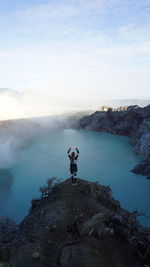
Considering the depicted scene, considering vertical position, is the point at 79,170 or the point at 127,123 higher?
the point at 127,123

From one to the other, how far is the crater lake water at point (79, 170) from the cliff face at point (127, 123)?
2.21 m

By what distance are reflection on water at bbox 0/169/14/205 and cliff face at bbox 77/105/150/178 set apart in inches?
897

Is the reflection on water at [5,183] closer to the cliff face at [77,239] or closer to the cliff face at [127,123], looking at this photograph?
the cliff face at [77,239]

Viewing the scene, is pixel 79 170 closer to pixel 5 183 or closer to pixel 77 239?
pixel 5 183

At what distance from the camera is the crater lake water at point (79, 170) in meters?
29.7

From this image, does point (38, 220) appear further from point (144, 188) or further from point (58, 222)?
point (144, 188)

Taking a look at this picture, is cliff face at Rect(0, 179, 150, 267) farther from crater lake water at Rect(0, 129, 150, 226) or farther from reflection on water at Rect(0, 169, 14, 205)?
reflection on water at Rect(0, 169, 14, 205)

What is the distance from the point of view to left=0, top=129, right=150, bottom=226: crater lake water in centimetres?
2966

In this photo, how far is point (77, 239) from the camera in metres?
12.7

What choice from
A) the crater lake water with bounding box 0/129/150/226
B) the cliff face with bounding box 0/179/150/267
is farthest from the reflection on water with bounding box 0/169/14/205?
the cliff face with bounding box 0/179/150/267

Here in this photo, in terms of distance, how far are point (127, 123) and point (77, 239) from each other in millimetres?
61006

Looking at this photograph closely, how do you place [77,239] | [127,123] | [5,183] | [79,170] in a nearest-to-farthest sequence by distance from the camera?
[77,239], [5,183], [79,170], [127,123]

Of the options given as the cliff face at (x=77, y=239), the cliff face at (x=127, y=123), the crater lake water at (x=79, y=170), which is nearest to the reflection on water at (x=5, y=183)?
the crater lake water at (x=79, y=170)

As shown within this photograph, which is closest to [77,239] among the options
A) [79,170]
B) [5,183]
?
[5,183]
